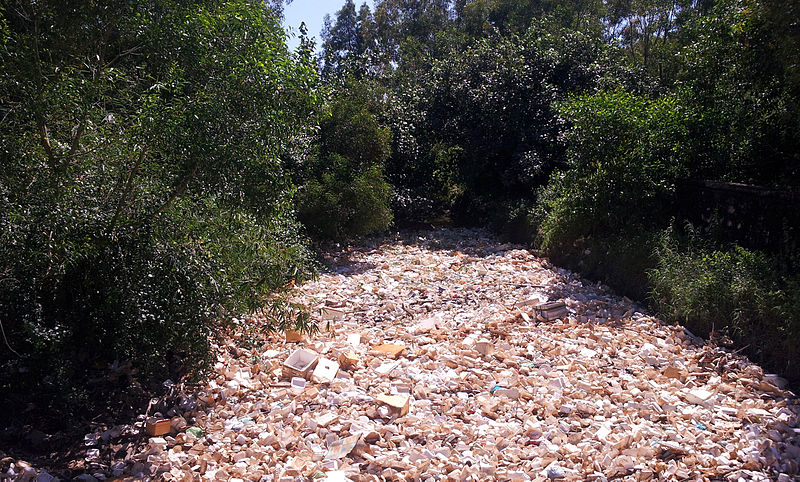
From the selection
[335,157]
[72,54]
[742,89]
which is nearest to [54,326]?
[72,54]

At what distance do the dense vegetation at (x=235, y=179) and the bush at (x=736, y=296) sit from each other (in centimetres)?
2

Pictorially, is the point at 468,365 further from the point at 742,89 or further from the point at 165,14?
the point at 742,89

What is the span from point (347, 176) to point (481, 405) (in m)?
6.14

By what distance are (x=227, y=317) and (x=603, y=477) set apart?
2.86 meters

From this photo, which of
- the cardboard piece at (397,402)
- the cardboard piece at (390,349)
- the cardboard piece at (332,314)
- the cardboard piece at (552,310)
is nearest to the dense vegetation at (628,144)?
the cardboard piece at (552,310)

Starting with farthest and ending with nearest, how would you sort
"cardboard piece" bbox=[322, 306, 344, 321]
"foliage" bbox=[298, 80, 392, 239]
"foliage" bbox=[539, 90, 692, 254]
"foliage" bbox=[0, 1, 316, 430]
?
"foliage" bbox=[298, 80, 392, 239] → "foliage" bbox=[539, 90, 692, 254] → "cardboard piece" bbox=[322, 306, 344, 321] → "foliage" bbox=[0, 1, 316, 430]

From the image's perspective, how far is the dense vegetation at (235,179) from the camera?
3477 millimetres

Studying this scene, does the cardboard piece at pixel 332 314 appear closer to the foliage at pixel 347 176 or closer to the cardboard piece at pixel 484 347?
the cardboard piece at pixel 484 347

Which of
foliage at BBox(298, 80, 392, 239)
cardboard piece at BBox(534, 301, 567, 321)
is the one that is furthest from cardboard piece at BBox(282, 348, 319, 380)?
foliage at BBox(298, 80, 392, 239)

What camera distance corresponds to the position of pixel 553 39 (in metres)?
11.7

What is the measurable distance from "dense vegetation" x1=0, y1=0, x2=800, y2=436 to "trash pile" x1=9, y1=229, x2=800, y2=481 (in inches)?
19.0

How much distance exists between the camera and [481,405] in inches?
169

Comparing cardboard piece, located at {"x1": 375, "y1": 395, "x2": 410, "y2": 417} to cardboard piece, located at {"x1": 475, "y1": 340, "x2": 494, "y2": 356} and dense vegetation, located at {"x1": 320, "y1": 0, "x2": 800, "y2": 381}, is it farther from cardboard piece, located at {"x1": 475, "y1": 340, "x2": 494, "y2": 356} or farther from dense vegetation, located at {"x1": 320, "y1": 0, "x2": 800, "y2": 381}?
dense vegetation, located at {"x1": 320, "y1": 0, "x2": 800, "y2": 381}

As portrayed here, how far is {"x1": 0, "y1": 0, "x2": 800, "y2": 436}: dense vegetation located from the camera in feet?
11.4
